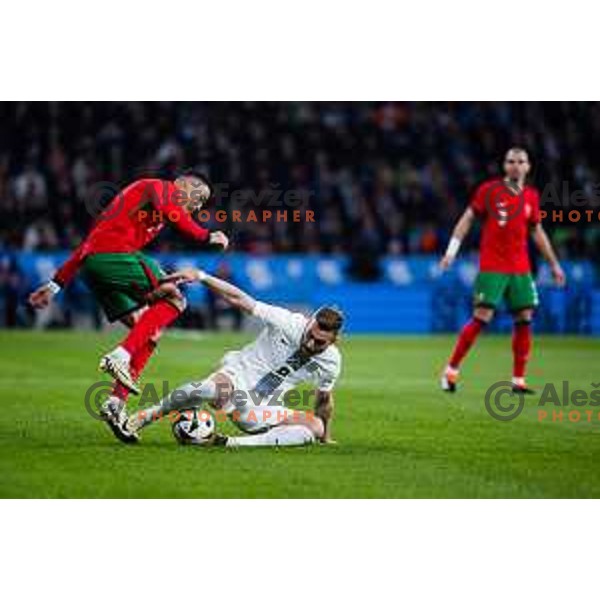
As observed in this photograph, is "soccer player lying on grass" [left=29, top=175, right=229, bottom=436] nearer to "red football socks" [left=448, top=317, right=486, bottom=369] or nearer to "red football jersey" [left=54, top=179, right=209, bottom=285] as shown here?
"red football jersey" [left=54, top=179, right=209, bottom=285]

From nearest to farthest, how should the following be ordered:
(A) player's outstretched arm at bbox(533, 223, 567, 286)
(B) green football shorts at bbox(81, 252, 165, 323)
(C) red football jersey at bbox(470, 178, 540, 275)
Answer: (B) green football shorts at bbox(81, 252, 165, 323)
(A) player's outstretched arm at bbox(533, 223, 567, 286)
(C) red football jersey at bbox(470, 178, 540, 275)

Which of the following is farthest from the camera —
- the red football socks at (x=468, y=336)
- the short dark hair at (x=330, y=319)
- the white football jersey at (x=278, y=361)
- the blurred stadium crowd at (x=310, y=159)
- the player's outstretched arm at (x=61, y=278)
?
the blurred stadium crowd at (x=310, y=159)

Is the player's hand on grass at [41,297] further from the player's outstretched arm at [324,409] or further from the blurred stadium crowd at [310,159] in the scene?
the blurred stadium crowd at [310,159]

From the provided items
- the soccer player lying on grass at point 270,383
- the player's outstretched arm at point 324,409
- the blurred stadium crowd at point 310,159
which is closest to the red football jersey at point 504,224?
the player's outstretched arm at point 324,409

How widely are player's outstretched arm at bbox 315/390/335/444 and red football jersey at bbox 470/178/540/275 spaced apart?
3.86 metres

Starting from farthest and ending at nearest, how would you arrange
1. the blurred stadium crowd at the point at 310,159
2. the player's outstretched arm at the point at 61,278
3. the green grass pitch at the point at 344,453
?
the blurred stadium crowd at the point at 310,159, the player's outstretched arm at the point at 61,278, the green grass pitch at the point at 344,453

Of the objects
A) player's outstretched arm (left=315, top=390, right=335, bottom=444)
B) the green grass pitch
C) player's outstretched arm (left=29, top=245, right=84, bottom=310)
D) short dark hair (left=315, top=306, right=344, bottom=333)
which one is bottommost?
the green grass pitch

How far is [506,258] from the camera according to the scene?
1277 centimetres

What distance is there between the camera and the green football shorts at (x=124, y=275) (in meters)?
9.52

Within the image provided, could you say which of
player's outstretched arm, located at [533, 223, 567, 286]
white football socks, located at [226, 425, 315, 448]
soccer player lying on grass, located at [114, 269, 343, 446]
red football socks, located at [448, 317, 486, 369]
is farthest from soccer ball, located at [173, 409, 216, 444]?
player's outstretched arm, located at [533, 223, 567, 286]

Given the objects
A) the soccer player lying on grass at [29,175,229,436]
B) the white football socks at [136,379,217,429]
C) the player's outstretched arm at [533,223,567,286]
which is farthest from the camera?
the player's outstretched arm at [533,223,567,286]

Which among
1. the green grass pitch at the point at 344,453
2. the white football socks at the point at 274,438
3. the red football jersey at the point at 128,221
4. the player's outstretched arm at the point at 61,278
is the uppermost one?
the red football jersey at the point at 128,221

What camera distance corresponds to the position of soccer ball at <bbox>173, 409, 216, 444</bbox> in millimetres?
9125
